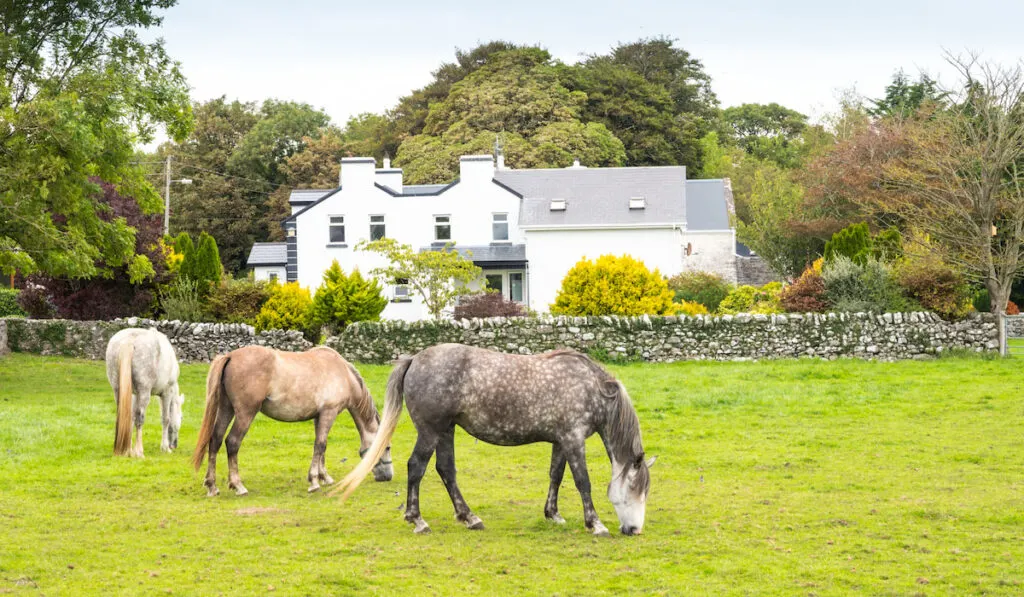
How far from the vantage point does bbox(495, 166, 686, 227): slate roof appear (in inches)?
1719

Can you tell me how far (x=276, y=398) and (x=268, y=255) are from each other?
4246 cm

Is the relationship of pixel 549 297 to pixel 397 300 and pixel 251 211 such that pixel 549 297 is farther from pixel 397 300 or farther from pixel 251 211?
pixel 251 211

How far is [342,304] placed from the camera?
28500 millimetres

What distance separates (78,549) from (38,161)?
46.8ft

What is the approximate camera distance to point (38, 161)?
2116 centimetres

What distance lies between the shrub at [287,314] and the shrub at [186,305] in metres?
1.73

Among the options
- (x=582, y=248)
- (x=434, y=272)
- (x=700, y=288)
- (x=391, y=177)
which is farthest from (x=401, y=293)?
(x=700, y=288)

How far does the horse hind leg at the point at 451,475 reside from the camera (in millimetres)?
10002

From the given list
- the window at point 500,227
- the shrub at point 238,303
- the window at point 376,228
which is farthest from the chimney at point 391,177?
the shrub at point 238,303

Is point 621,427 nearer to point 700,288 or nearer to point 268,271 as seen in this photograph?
point 700,288

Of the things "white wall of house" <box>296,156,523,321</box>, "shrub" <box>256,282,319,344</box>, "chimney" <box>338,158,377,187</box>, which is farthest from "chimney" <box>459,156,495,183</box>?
"shrub" <box>256,282,319,344</box>

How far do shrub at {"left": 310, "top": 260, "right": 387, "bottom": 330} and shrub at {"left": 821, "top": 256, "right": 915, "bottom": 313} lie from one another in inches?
466

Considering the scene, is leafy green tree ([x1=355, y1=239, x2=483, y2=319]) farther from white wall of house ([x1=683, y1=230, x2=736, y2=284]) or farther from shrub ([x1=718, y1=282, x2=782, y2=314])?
white wall of house ([x1=683, y1=230, x2=736, y2=284])

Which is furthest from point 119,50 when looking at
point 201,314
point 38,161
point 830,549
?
point 830,549
